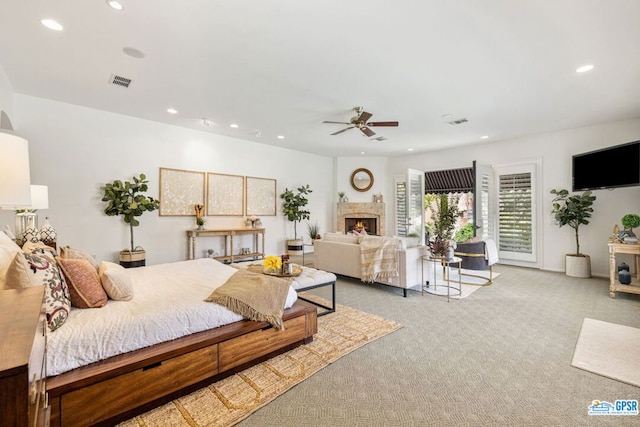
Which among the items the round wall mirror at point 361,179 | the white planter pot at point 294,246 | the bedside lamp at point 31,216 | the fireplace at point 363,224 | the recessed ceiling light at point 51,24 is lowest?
the white planter pot at point 294,246

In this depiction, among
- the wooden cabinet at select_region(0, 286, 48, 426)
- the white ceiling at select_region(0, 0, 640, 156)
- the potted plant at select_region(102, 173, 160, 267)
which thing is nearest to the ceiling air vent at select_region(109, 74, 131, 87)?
the white ceiling at select_region(0, 0, 640, 156)

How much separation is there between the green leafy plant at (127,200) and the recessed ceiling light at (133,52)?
2.41 m

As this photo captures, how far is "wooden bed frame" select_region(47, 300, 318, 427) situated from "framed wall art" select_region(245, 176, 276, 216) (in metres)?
4.70

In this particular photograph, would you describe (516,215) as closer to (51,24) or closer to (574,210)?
(574,210)

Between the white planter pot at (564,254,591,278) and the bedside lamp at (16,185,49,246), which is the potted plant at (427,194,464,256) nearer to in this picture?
the white planter pot at (564,254,591,278)

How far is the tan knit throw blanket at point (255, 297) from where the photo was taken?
7.27ft

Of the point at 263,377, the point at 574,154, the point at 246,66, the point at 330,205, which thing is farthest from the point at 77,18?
the point at 574,154

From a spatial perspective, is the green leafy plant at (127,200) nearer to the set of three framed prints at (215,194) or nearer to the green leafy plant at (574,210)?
the set of three framed prints at (215,194)

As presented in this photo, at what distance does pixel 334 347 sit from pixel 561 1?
11.1ft

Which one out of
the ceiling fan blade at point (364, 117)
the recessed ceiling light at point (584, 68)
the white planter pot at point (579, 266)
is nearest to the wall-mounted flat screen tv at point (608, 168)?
the white planter pot at point (579, 266)

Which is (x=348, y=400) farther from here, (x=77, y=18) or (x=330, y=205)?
(x=330, y=205)

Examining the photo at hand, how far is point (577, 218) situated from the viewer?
16.9 ft

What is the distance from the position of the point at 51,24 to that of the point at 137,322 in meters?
2.77

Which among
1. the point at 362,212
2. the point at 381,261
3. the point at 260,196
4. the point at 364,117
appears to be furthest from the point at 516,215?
the point at 260,196
